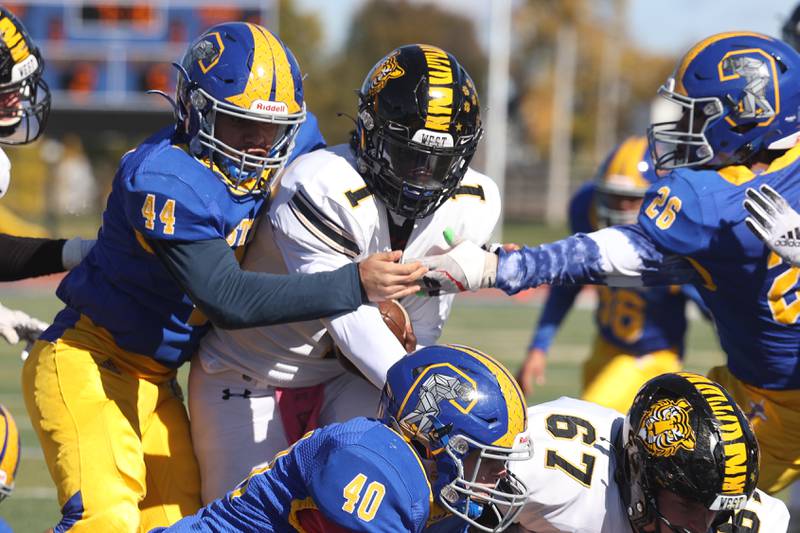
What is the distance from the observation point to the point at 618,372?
624 centimetres

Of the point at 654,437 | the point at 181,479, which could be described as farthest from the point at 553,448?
the point at 181,479

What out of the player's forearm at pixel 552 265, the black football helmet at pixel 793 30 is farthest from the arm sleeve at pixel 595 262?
the black football helmet at pixel 793 30

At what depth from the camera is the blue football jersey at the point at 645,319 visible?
253 inches

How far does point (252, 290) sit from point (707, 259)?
164 centimetres

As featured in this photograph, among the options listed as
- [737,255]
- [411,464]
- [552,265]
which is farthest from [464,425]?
[737,255]

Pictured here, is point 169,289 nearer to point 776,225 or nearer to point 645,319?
point 776,225

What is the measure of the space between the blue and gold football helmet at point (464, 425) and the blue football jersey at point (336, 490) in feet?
0.27

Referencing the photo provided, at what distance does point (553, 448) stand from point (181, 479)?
4.77 ft

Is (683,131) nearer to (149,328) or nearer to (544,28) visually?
(149,328)

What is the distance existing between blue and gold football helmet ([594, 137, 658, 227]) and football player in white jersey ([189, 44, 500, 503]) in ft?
8.33

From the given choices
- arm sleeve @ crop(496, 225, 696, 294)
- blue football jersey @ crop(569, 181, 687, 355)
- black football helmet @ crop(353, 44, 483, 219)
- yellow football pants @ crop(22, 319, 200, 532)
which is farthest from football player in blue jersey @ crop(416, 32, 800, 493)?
blue football jersey @ crop(569, 181, 687, 355)

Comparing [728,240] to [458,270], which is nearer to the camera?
[458,270]

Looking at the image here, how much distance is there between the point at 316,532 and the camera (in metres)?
3.13

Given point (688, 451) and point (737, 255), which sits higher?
point (737, 255)
